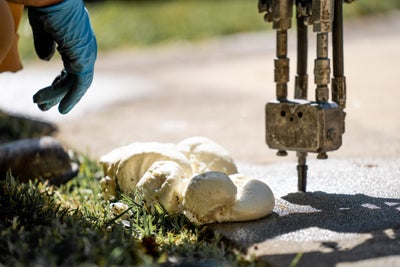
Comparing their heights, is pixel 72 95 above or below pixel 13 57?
below

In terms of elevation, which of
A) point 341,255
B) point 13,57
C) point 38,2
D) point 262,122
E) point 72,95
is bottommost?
point 341,255

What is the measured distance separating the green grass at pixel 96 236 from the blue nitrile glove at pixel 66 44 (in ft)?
1.37

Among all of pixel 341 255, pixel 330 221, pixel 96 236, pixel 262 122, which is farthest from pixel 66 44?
pixel 262 122

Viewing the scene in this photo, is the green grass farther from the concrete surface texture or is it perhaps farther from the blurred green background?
the blurred green background

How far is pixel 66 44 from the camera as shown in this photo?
3484 millimetres

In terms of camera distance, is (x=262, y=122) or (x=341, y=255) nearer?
(x=341, y=255)

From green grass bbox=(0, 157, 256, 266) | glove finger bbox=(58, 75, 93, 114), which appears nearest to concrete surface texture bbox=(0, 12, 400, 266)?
green grass bbox=(0, 157, 256, 266)

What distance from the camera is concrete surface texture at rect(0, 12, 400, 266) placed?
3105 millimetres

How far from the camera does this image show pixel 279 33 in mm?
3666

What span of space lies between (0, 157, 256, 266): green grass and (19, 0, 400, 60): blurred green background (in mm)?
6859

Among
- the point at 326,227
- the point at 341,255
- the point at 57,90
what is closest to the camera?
the point at 341,255

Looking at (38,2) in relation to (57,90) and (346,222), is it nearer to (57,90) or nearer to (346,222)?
(57,90)

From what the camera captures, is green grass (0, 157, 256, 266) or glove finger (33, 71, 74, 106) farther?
glove finger (33, 71, 74, 106)

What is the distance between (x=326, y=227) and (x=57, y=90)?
1.25 metres
